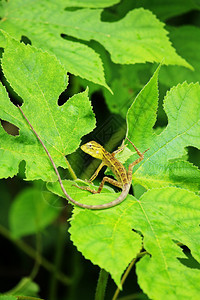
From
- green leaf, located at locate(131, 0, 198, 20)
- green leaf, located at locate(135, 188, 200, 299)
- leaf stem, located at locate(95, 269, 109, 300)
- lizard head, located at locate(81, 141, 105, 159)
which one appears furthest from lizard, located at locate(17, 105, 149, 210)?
green leaf, located at locate(131, 0, 198, 20)

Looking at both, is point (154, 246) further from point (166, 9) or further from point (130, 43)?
point (166, 9)

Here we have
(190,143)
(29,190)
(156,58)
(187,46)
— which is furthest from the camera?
(29,190)

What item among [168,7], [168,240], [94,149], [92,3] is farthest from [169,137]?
[168,7]

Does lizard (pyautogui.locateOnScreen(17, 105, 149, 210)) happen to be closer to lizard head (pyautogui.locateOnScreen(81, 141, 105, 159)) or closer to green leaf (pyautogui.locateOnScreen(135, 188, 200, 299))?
lizard head (pyautogui.locateOnScreen(81, 141, 105, 159))

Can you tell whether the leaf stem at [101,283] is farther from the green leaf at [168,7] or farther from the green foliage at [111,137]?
the green leaf at [168,7]

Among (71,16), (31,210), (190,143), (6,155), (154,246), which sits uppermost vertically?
(71,16)

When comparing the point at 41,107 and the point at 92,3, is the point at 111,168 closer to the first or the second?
the point at 41,107

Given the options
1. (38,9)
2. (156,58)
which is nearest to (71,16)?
(38,9)
